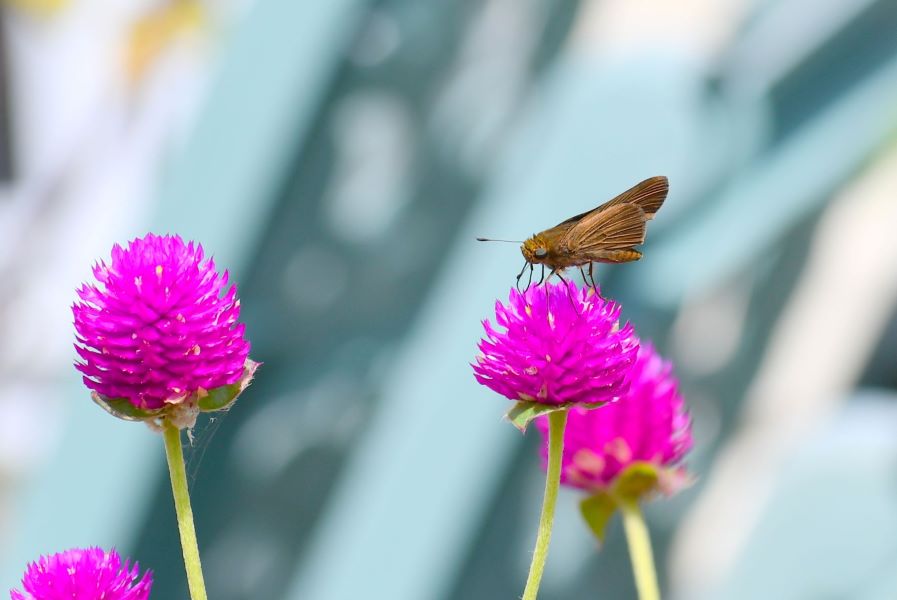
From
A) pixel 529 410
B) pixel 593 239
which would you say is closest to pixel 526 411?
pixel 529 410

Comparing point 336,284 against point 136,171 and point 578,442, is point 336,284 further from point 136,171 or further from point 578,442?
point 136,171

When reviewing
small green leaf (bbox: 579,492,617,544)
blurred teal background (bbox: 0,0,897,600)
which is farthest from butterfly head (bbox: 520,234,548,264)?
blurred teal background (bbox: 0,0,897,600)

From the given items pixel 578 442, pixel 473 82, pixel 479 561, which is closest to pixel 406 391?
pixel 479 561

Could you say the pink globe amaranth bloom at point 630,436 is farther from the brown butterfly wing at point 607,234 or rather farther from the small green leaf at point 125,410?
the small green leaf at point 125,410

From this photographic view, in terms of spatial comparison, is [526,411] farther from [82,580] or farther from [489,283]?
[489,283]

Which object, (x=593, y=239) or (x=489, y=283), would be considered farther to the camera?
(x=489, y=283)

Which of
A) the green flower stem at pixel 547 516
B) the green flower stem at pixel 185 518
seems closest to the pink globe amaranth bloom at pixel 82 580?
the green flower stem at pixel 185 518
